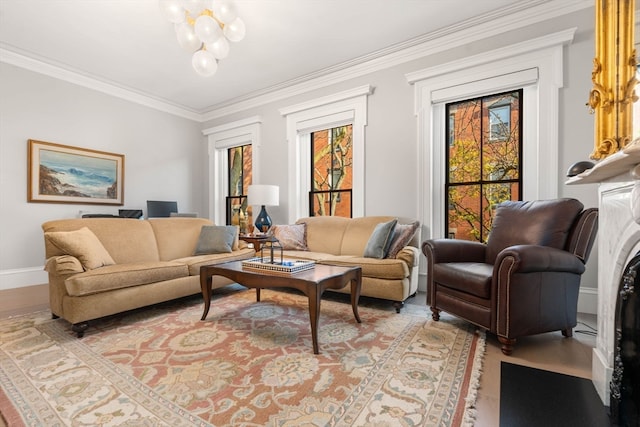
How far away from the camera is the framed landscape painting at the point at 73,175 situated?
384cm

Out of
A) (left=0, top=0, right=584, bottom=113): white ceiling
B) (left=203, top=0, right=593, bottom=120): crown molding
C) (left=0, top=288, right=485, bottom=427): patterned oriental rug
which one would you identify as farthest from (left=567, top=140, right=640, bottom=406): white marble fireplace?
(left=0, top=0, right=584, bottom=113): white ceiling

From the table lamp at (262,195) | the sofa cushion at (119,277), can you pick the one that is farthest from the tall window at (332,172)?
the sofa cushion at (119,277)

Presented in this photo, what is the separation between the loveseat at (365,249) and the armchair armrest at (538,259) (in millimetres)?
968

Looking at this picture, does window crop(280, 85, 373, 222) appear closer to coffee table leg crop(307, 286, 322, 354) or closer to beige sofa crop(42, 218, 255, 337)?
beige sofa crop(42, 218, 255, 337)

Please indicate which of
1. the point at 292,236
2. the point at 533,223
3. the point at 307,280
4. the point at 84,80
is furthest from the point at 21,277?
the point at 533,223

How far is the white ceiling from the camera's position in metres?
2.91

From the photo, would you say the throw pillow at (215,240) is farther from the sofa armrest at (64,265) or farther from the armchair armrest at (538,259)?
the armchair armrest at (538,259)

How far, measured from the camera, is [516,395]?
1489 mm

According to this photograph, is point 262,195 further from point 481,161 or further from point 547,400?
point 547,400

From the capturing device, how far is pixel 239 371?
5.56ft

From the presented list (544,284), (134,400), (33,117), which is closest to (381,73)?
(544,284)

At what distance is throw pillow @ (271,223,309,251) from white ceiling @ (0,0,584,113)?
2197 mm

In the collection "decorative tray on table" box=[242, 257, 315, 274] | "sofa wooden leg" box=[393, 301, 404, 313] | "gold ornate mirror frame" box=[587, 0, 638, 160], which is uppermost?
"gold ornate mirror frame" box=[587, 0, 638, 160]

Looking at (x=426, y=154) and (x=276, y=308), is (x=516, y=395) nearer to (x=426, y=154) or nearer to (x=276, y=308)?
(x=276, y=308)
